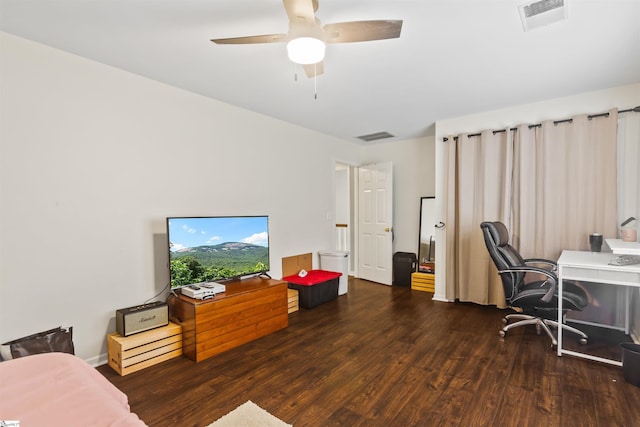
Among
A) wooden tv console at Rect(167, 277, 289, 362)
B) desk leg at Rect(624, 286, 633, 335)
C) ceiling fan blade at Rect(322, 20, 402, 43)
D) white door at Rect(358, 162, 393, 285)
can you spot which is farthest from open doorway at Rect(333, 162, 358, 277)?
ceiling fan blade at Rect(322, 20, 402, 43)

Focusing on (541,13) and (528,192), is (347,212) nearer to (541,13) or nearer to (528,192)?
(528,192)

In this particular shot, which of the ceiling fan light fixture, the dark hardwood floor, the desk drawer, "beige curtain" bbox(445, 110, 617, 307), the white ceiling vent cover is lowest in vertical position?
the dark hardwood floor

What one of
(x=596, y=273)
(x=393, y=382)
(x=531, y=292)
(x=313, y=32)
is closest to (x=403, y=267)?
(x=531, y=292)

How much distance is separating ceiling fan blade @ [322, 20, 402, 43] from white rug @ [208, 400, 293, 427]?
88.9 inches

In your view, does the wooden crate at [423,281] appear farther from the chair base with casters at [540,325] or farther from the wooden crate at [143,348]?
the wooden crate at [143,348]

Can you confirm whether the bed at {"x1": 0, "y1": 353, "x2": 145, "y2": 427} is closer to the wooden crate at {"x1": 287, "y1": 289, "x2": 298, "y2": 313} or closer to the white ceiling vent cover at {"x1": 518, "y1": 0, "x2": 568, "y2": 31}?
the wooden crate at {"x1": 287, "y1": 289, "x2": 298, "y2": 313}

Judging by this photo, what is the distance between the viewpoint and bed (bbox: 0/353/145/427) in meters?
0.92

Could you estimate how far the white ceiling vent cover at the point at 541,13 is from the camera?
5.87 feet

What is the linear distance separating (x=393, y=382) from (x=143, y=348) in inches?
78.2

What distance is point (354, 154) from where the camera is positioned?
5.44 meters

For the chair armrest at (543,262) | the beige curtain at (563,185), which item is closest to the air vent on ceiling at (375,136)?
the beige curtain at (563,185)

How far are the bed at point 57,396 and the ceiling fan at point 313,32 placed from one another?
1.76m

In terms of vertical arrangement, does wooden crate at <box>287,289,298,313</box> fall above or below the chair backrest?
below

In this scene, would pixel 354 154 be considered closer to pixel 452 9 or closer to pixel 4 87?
pixel 452 9
